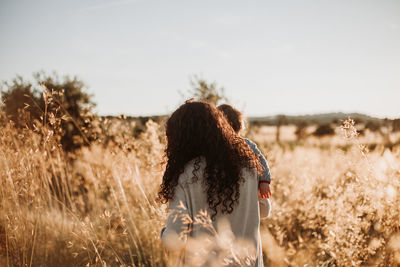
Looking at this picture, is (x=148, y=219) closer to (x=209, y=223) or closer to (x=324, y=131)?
(x=209, y=223)

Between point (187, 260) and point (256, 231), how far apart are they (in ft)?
1.43

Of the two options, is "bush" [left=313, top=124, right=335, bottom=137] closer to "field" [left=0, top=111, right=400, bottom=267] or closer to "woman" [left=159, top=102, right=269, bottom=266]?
"field" [left=0, top=111, right=400, bottom=267]

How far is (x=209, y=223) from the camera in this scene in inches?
53.1

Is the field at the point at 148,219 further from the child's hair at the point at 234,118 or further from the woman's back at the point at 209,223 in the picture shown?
the child's hair at the point at 234,118

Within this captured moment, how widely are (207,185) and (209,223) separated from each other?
8.0 inches

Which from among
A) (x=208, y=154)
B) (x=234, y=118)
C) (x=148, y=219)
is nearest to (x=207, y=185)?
(x=208, y=154)

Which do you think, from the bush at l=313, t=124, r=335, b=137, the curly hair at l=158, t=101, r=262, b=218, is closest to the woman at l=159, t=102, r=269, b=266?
the curly hair at l=158, t=101, r=262, b=218

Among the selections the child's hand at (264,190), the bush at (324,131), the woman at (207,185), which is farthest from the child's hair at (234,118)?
the bush at (324,131)

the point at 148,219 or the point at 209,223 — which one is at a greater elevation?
the point at 209,223

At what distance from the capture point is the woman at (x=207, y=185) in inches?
→ 57.0

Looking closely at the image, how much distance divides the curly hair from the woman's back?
3 centimetres

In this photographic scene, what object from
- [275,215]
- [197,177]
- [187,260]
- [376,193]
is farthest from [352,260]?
[197,177]

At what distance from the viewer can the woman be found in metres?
1.45

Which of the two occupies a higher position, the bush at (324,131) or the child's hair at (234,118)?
the child's hair at (234,118)
